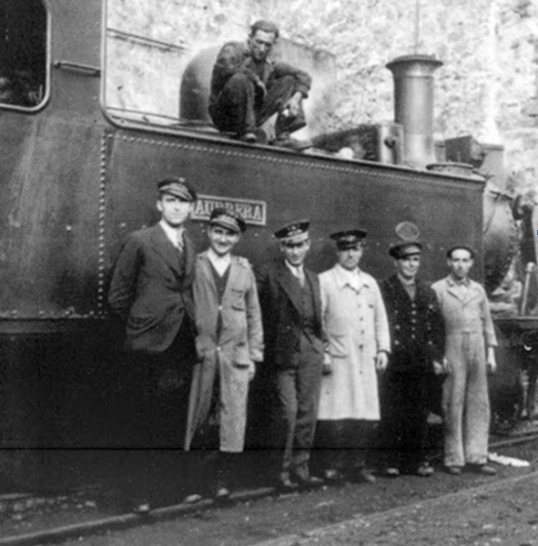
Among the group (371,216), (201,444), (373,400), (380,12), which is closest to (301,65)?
(380,12)

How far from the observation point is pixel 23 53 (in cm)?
505

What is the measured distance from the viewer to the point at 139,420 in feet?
18.4

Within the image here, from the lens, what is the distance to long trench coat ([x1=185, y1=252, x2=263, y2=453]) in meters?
5.46

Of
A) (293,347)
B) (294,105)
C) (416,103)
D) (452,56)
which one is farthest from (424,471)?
(452,56)

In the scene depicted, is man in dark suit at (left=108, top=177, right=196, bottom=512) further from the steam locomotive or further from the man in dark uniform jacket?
Answer: the man in dark uniform jacket

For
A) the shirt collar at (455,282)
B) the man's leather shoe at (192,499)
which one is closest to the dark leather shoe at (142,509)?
the man's leather shoe at (192,499)

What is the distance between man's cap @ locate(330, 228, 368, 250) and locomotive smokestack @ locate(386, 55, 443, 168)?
207 cm

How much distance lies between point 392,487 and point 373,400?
22.6 inches

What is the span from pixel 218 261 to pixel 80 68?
134 cm

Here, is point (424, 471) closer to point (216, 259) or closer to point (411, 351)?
point (411, 351)

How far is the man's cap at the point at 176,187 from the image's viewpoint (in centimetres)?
536

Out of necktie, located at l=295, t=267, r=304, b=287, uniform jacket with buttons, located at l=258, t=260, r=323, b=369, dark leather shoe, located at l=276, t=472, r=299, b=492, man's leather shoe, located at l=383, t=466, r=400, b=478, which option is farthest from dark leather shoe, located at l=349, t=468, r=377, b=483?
necktie, located at l=295, t=267, r=304, b=287

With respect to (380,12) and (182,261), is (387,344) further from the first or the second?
(380,12)

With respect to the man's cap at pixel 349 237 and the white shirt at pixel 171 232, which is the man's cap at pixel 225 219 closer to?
the white shirt at pixel 171 232
